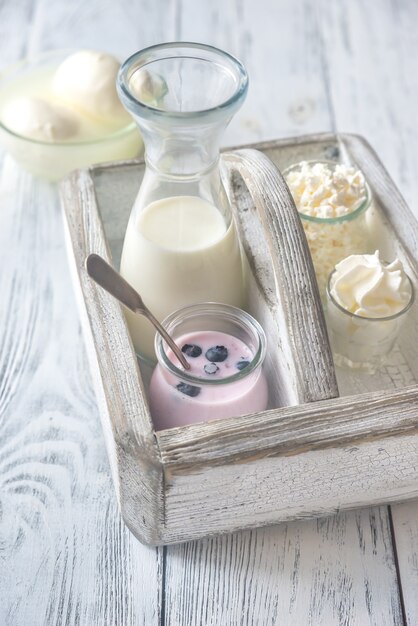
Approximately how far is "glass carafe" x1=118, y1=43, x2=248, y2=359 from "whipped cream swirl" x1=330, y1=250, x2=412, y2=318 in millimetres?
104

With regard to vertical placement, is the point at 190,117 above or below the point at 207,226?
above

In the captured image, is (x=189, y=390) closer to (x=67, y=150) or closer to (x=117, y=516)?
(x=117, y=516)

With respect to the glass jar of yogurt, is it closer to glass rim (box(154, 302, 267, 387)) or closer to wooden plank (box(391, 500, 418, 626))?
glass rim (box(154, 302, 267, 387))

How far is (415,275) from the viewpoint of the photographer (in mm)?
794

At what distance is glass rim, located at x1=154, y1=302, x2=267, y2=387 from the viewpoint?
0.67m

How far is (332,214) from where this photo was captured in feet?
2.78

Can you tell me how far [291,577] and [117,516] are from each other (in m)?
0.17

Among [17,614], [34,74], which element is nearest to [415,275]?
[17,614]

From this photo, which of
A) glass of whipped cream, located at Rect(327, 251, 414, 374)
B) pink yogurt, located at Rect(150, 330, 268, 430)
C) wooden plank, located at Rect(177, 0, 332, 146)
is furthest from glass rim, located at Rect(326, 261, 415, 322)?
wooden plank, located at Rect(177, 0, 332, 146)

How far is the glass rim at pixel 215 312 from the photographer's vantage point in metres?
0.67

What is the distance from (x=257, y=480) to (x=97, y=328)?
0.19 m

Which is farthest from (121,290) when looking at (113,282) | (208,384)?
(208,384)

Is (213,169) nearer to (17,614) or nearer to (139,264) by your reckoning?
(139,264)

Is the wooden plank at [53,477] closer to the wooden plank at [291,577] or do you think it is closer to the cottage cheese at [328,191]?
the wooden plank at [291,577]
